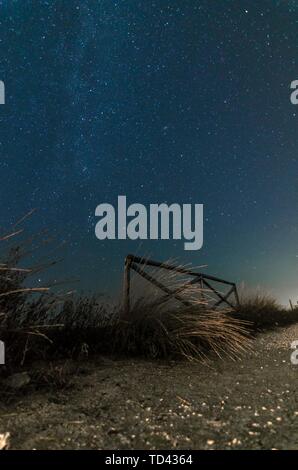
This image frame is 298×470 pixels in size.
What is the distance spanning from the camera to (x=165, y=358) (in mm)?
4285

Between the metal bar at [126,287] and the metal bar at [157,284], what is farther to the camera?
the metal bar at [157,284]

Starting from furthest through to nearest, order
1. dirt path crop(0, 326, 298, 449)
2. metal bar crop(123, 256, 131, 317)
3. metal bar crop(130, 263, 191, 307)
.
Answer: metal bar crop(130, 263, 191, 307)
metal bar crop(123, 256, 131, 317)
dirt path crop(0, 326, 298, 449)

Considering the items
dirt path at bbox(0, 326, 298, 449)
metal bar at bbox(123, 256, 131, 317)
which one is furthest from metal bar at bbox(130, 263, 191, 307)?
dirt path at bbox(0, 326, 298, 449)

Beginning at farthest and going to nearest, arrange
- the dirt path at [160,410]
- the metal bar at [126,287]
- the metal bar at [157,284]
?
1. the metal bar at [157,284]
2. the metal bar at [126,287]
3. the dirt path at [160,410]

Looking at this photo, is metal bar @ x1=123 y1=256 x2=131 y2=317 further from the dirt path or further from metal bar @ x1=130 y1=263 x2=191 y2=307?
the dirt path

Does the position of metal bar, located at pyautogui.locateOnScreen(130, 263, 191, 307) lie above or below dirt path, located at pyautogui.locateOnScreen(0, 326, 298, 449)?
above

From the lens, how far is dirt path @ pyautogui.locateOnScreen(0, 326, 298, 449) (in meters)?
2.13

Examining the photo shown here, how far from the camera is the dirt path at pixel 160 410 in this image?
2133mm

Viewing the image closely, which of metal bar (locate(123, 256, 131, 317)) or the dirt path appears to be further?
metal bar (locate(123, 256, 131, 317))

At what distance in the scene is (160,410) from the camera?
2639 millimetres

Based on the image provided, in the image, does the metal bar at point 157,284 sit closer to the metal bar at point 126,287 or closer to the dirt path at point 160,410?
the metal bar at point 126,287

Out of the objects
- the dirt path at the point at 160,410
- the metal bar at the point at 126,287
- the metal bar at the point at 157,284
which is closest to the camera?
the dirt path at the point at 160,410

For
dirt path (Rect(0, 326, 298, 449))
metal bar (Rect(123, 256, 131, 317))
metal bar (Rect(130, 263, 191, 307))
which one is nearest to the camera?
dirt path (Rect(0, 326, 298, 449))

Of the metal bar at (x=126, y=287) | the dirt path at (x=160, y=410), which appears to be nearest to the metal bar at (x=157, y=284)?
the metal bar at (x=126, y=287)
